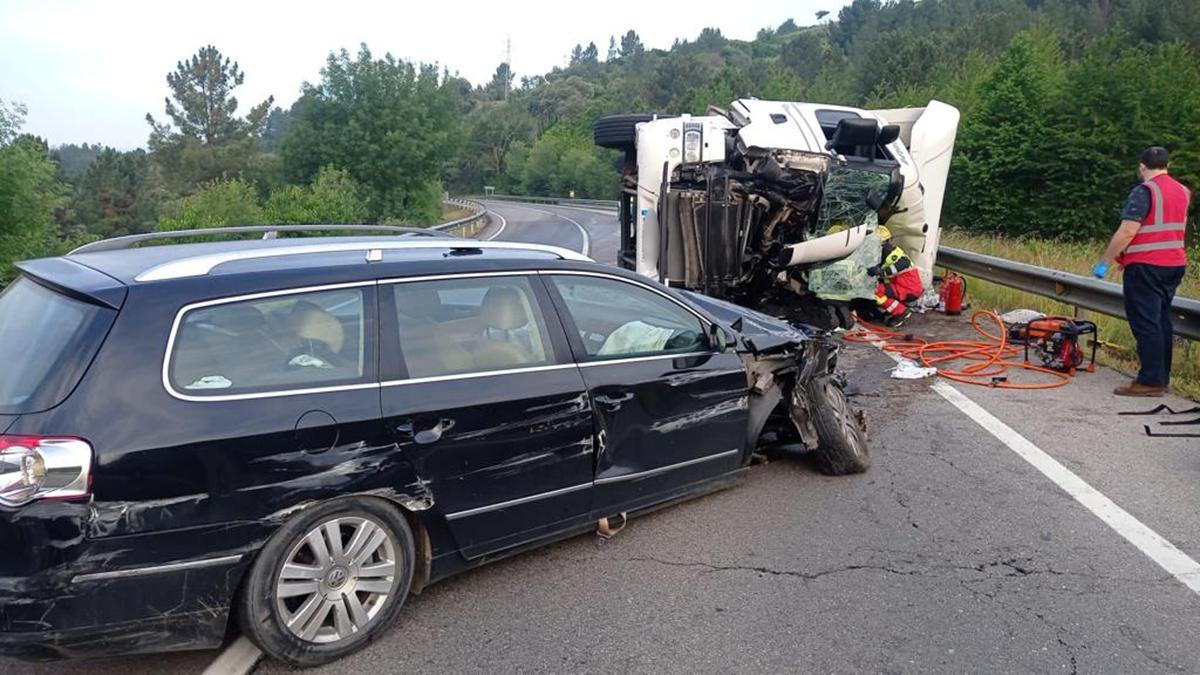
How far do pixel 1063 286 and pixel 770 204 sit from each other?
3.11 meters

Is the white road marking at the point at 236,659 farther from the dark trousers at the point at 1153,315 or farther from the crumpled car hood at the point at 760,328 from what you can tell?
the dark trousers at the point at 1153,315

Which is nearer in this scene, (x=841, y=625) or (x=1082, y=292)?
(x=841, y=625)

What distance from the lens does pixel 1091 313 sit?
970cm

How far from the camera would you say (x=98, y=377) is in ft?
9.47

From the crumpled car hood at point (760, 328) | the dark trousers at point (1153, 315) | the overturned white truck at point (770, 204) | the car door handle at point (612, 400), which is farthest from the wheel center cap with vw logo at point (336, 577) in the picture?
the overturned white truck at point (770, 204)

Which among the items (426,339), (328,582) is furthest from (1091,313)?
(328,582)

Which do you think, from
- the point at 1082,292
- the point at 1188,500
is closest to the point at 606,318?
the point at 1188,500

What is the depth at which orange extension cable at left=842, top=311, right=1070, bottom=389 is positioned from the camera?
7.46 m

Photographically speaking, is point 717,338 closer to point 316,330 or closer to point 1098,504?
point 316,330

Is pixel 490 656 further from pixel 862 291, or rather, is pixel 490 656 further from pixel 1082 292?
pixel 1082 292

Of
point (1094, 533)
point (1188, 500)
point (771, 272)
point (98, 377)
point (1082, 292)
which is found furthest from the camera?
point (771, 272)

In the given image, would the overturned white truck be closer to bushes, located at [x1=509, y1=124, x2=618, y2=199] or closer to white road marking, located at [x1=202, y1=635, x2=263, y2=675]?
white road marking, located at [x1=202, y1=635, x2=263, y2=675]

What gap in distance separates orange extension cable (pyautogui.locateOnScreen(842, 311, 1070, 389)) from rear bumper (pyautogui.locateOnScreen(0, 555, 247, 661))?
629 centimetres

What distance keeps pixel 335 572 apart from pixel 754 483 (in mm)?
2633
